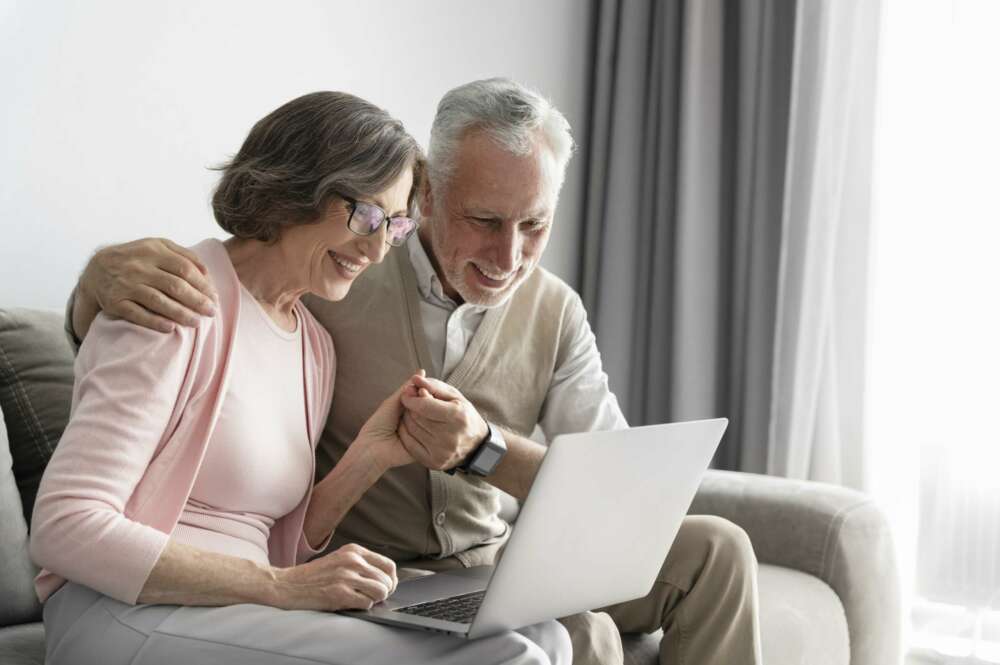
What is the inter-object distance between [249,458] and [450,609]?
0.33m

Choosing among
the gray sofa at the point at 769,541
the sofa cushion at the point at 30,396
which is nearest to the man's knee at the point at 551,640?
the gray sofa at the point at 769,541

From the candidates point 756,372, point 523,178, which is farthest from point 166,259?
point 756,372

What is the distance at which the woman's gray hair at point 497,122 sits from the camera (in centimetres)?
183

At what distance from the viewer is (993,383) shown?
→ 9.55ft

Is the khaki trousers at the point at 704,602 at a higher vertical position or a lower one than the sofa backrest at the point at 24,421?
lower

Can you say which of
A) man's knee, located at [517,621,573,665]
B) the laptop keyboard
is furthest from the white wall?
man's knee, located at [517,621,573,665]

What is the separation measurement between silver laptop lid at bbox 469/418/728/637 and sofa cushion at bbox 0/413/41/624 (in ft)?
2.58

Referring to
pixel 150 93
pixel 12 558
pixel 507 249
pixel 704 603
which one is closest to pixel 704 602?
pixel 704 603

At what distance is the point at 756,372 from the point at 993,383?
64cm

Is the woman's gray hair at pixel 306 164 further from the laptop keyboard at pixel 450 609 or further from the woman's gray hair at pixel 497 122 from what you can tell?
the laptop keyboard at pixel 450 609

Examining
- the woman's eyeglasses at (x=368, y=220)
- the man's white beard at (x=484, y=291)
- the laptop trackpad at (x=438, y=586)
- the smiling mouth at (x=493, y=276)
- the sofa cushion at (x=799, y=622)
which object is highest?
the woman's eyeglasses at (x=368, y=220)

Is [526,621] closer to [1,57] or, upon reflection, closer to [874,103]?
[1,57]

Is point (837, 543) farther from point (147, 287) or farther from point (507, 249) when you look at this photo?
point (147, 287)

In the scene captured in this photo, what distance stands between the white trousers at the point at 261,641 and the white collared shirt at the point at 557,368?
2.43 ft
